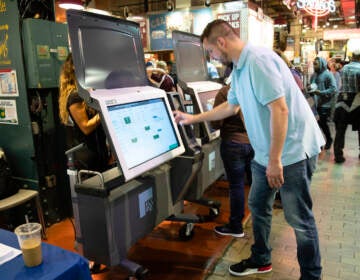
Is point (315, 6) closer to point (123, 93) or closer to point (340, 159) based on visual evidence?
point (340, 159)

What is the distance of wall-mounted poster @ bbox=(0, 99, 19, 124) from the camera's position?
3.29m

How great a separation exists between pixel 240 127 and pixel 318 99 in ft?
13.4

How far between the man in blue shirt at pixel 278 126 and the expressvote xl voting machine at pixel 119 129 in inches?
20.5

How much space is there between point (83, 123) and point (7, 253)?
1.41m

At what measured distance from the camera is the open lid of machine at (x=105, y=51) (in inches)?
75.4

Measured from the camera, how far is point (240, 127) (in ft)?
9.30

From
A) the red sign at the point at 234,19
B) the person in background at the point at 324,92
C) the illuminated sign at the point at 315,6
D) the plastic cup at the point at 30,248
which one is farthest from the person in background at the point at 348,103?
the plastic cup at the point at 30,248

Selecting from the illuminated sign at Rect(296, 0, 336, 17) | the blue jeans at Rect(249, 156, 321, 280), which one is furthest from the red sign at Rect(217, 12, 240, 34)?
the illuminated sign at Rect(296, 0, 336, 17)

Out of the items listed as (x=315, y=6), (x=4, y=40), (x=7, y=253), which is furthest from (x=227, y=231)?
(x=315, y=6)

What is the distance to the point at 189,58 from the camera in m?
3.28

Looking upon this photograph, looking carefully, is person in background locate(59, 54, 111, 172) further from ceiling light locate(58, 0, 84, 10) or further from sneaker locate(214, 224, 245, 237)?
ceiling light locate(58, 0, 84, 10)

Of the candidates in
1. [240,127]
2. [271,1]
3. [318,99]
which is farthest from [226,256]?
[271,1]

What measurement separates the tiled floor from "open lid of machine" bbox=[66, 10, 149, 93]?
156 centimetres

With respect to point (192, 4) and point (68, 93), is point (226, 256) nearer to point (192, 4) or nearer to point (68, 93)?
point (68, 93)
